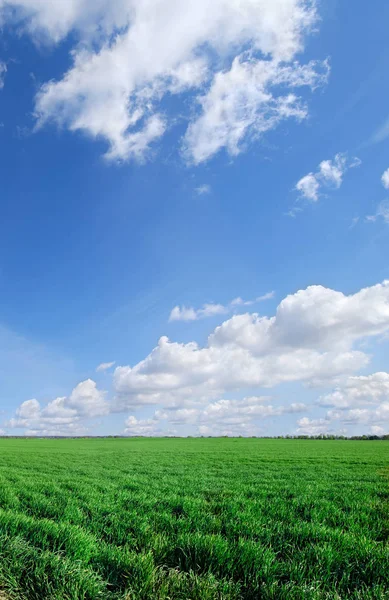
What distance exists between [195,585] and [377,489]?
1222cm

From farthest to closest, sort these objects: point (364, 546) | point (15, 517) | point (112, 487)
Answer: point (112, 487) < point (15, 517) < point (364, 546)

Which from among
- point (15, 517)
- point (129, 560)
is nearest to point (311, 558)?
point (129, 560)

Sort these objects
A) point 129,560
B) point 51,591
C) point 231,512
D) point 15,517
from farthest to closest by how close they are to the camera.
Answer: point 231,512, point 15,517, point 129,560, point 51,591

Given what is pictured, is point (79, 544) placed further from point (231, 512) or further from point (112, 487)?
point (112, 487)

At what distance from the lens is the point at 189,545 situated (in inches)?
246

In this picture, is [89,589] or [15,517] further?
[15,517]

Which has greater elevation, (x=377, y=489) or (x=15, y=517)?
(x=15, y=517)

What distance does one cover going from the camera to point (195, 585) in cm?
508

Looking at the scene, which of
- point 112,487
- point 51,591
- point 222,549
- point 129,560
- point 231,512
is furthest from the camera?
point 112,487

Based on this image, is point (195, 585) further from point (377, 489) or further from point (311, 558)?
point (377, 489)

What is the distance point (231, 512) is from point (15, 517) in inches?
186

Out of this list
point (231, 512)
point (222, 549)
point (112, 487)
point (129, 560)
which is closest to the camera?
point (129, 560)

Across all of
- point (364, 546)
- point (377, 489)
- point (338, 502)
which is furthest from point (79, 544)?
point (377, 489)

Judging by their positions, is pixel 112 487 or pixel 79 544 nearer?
pixel 79 544
